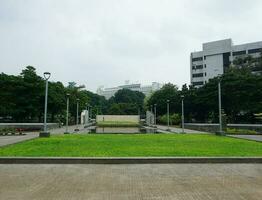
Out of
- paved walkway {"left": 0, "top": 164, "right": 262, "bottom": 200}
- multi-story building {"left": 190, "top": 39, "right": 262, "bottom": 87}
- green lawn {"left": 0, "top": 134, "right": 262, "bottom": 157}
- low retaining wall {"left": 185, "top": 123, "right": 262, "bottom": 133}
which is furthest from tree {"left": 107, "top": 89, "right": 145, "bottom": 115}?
paved walkway {"left": 0, "top": 164, "right": 262, "bottom": 200}

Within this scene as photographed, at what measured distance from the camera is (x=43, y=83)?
40.8 metres

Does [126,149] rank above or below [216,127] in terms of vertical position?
below

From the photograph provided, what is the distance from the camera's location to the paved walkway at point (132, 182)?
22.4 ft

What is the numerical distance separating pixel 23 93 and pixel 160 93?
1628 inches

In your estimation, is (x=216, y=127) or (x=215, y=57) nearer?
(x=216, y=127)

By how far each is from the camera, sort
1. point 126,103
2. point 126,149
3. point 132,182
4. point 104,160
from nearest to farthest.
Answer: point 132,182, point 104,160, point 126,149, point 126,103

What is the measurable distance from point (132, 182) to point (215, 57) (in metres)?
88.6

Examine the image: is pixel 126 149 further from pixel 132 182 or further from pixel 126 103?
pixel 126 103

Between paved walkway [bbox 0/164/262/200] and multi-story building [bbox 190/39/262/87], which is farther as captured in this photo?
multi-story building [bbox 190/39/262/87]

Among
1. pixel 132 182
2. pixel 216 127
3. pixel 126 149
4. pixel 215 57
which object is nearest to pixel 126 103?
pixel 215 57

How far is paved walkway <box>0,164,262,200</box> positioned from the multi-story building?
259ft

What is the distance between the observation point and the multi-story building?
84.9 m

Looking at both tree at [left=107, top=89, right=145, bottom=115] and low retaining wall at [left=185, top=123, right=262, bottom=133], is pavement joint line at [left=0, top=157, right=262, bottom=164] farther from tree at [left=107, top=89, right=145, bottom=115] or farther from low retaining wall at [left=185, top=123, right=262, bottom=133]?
tree at [left=107, top=89, right=145, bottom=115]

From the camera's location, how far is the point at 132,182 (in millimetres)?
8117
